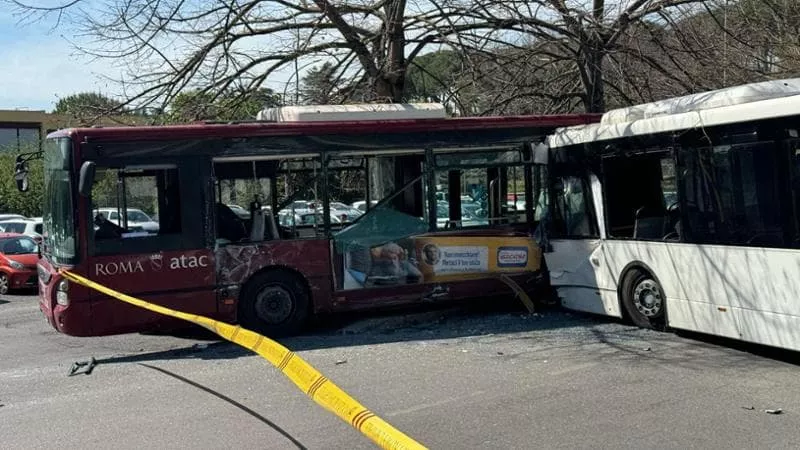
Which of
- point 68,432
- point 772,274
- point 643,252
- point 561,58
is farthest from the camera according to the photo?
point 561,58

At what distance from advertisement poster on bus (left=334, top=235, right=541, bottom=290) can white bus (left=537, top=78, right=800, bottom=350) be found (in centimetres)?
45

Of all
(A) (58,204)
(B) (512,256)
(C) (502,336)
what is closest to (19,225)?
(A) (58,204)

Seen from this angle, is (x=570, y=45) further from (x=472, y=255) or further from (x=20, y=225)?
(x=20, y=225)

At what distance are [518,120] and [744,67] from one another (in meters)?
5.17

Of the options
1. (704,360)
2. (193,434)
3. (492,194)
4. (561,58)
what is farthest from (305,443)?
(561,58)

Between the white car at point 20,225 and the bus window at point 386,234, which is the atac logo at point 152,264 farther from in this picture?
the white car at point 20,225

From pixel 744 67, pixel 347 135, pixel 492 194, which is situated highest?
pixel 744 67

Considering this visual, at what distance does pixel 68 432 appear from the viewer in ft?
20.0

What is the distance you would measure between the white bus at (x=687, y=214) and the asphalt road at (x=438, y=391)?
439 millimetres

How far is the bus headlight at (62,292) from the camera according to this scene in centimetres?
905

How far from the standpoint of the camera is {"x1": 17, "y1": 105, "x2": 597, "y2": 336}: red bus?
9.29 m

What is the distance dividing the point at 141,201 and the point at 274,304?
6.74 ft

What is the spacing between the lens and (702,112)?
8.56 meters

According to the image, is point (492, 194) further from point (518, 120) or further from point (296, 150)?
point (296, 150)
